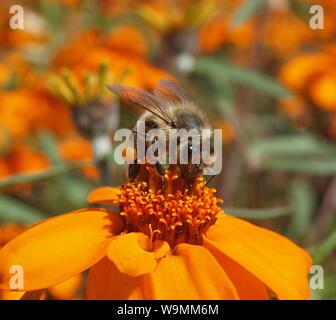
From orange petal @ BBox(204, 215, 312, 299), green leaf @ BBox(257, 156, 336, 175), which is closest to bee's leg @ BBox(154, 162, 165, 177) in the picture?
orange petal @ BBox(204, 215, 312, 299)

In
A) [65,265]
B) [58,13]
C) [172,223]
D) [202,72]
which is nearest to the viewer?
[65,265]

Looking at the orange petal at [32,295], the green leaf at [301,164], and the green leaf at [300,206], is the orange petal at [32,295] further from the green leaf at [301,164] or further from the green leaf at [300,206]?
the green leaf at [301,164]

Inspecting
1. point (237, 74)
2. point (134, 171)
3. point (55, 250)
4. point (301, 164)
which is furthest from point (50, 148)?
point (55, 250)

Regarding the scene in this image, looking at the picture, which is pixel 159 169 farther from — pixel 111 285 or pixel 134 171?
pixel 111 285

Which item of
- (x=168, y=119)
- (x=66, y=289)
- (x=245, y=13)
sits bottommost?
(x=66, y=289)

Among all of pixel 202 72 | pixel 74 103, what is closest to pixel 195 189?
pixel 74 103
